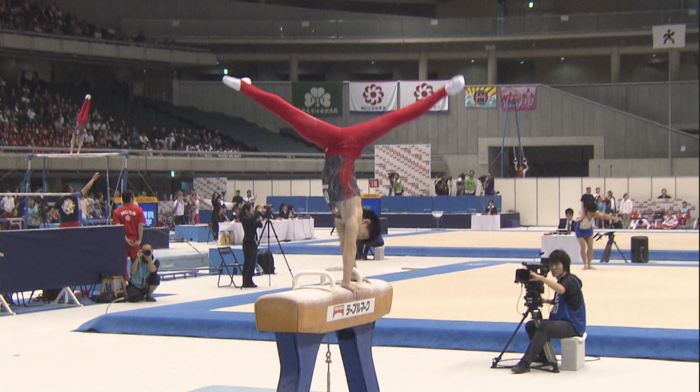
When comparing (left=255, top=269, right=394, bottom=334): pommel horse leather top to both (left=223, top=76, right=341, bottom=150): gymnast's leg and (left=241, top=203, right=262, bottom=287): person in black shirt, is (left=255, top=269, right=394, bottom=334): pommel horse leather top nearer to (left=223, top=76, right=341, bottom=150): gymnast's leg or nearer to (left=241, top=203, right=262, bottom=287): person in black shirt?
(left=223, top=76, right=341, bottom=150): gymnast's leg

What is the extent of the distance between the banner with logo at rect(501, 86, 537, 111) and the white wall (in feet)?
22.8

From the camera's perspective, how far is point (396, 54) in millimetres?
40219

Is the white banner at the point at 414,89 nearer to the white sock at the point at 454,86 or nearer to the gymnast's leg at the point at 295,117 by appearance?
the gymnast's leg at the point at 295,117

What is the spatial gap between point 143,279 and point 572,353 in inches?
260

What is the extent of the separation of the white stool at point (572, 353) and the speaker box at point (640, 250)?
31.2 ft

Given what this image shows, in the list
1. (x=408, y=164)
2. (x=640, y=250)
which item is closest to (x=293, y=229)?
(x=408, y=164)

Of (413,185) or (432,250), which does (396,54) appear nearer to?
(413,185)

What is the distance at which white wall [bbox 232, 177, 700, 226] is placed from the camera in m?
28.1

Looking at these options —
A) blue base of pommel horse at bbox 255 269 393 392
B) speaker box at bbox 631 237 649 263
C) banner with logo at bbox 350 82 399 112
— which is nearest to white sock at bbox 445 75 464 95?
blue base of pommel horse at bbox 255 269 393 392

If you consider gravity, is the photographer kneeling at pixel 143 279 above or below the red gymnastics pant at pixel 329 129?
below

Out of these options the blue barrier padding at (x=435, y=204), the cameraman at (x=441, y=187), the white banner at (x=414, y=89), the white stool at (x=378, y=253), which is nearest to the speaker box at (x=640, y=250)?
the white stool at (x=378, y=253)

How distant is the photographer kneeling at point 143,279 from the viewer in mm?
11211

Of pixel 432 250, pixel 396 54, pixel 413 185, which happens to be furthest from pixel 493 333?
pixel 396 54

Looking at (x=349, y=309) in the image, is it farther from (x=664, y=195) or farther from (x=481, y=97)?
(x=481, y=97)
